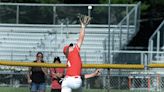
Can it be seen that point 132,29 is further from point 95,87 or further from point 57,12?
point 95,87

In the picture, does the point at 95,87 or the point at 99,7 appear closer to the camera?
the point at 95,87

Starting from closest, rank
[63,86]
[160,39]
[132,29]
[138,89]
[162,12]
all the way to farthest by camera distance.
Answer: [63,86] < [138,89] < [160,39] < [132,29] < [162,12]

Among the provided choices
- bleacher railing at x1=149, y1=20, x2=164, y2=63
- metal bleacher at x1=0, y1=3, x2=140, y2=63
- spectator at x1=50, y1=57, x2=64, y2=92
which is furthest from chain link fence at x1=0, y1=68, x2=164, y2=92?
metal bleacher at x1=0, y1=3, x2=140, y2=63

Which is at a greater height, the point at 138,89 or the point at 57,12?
the point at 57,12

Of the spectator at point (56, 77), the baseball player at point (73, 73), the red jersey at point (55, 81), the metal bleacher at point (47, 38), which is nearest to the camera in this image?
the baseball player at point (73, 73)

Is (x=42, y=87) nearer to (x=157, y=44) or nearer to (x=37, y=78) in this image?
(x=37, y=78)

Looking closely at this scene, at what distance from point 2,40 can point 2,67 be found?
48.8 ft

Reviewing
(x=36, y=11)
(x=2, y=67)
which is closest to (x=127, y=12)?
(x=36, y=11)

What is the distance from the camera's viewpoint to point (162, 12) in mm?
42969

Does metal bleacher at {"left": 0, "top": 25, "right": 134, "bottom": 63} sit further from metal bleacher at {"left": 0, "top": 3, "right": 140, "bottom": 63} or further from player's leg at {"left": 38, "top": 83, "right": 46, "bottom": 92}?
player's leg at {"left": 38, "top": 83, "right": 46, "bottom": 92}

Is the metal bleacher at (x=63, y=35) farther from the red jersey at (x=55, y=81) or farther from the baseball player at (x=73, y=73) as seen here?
the baseball player at (x=73, y=73)

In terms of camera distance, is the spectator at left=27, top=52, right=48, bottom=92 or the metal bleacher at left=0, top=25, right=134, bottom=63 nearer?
the spectator at left=27, top=52, right=48, bottom=92

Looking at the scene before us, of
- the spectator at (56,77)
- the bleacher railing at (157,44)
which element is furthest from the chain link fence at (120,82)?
the bleacher railing at (157,44)

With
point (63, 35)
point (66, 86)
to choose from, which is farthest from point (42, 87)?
point (63, 35)
